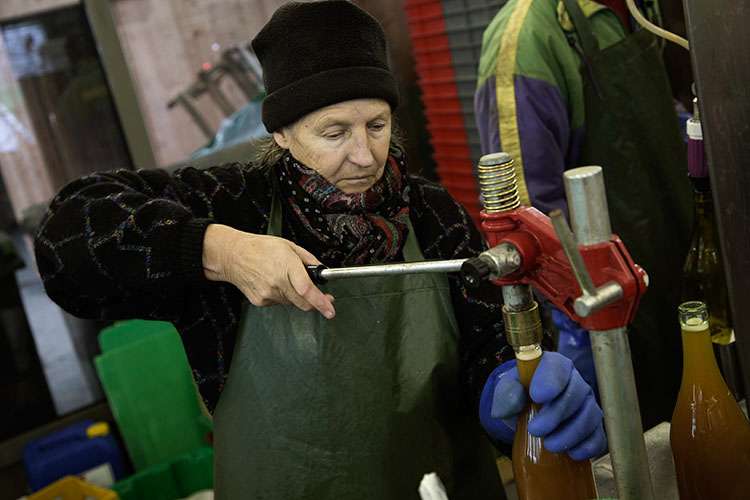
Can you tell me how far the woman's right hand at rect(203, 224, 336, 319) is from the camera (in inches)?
44.6

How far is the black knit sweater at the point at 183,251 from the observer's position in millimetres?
1271

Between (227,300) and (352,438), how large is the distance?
0.29m

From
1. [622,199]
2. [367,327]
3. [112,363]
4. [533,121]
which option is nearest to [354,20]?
[367,327]

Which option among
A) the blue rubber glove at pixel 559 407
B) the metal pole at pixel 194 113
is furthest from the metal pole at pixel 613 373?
the metal pole at pixel 194 113

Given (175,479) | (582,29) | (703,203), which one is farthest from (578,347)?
(175,479)

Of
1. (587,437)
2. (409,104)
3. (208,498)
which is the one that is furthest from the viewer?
(409,104)

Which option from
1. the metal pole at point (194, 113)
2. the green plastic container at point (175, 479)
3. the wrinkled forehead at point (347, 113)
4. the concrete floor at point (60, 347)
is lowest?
the green plastic container at point (175, 479)

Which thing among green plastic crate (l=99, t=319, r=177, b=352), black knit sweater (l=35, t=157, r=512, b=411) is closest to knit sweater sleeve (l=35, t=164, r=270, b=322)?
black knit sweater (l=35, t=157, r=512, b=411)

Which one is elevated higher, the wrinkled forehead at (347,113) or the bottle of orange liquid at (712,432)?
the wrinkled forehead at (347,113)

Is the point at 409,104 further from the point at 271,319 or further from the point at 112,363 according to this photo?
the point at 271,319

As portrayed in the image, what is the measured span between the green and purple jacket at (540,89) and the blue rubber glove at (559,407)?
1.01 metres

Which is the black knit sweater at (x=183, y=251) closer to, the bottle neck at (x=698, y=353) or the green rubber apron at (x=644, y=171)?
the bottle neck at (x=698, y=353)

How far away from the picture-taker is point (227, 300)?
139 cm

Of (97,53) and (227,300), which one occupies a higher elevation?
(97,53)
